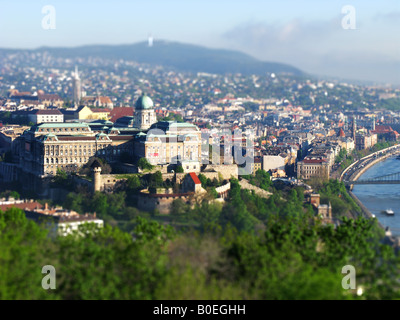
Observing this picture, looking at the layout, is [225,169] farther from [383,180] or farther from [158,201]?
[383,180]

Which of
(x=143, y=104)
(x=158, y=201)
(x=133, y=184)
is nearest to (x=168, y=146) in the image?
(x=133, y=184)

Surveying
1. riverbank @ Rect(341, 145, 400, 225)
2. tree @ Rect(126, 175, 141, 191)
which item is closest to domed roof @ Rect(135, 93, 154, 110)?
tree @ Rect(126, 175, 141, 191)

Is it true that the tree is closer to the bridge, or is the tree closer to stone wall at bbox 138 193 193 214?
stone wall at bbox 138 193 193 214

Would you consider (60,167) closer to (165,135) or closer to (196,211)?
(165,135)

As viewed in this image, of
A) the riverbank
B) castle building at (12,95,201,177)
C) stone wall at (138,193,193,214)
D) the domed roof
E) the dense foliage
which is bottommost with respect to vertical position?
the riverbank

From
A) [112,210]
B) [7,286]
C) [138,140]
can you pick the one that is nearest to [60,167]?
[138,140]
